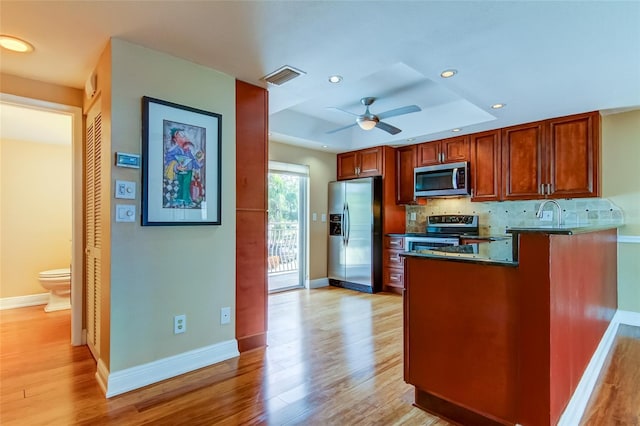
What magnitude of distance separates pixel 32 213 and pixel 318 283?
404cm

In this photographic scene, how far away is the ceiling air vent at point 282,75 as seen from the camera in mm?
2503

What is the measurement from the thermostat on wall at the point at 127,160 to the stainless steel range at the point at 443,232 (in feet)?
11.9

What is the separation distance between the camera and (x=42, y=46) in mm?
2158

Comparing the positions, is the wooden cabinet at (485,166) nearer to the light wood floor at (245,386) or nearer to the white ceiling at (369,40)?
the white ceiling at (369,40)

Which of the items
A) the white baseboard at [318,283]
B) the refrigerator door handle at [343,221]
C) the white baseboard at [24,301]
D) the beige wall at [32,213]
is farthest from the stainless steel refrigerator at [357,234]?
the white baseboard at [24,301]

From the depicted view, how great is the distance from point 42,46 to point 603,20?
3421 mm

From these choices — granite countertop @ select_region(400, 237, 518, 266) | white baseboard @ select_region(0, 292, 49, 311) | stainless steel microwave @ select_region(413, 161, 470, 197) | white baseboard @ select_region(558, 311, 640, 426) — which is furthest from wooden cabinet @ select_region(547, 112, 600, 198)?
white baseboard @ select_region(0, 292, 49, 311)

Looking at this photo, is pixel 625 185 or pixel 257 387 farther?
pixel 625 185

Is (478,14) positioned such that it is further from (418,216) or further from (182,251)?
(418,216)

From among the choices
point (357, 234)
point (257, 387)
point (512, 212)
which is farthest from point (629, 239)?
point (257, 387)

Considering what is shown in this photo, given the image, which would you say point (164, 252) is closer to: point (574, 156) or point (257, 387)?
point (257, 387)

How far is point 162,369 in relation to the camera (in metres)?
2.24

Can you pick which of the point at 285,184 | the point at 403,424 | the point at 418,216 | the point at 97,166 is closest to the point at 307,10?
the point at 97,166

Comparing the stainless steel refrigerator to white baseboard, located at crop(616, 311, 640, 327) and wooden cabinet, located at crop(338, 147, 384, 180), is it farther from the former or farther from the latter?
white baseboard, located at crop(616, 311, 640, 327)
